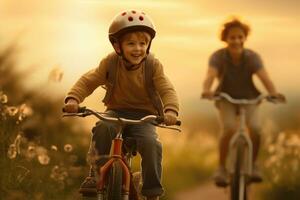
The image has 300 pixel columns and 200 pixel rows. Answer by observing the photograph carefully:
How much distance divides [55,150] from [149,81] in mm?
2193

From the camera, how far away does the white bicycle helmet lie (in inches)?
279

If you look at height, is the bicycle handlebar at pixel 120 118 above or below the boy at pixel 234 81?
below

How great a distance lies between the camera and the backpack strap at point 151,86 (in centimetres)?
729

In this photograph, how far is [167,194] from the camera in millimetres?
10172

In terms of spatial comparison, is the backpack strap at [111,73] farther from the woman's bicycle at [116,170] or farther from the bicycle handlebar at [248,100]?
the bicycle handlebar at [248,100]

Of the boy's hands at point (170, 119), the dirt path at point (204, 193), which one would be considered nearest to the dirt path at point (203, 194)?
the dirt path at point (204, 193)

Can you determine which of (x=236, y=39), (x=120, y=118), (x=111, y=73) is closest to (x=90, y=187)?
(x=120, y=118)

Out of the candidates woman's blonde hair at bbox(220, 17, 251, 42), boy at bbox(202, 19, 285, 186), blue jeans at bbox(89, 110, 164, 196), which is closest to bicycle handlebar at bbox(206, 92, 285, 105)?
boy at bbox(202, 19, 285, 186)

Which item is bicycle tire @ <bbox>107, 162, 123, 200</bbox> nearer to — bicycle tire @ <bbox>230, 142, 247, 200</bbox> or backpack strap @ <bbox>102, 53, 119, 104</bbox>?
backpack strap @ <bbox>102, 53, 119, 104</bbox>

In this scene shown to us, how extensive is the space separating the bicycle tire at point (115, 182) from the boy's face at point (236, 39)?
332cm

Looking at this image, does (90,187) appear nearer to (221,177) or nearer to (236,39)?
(221,177)

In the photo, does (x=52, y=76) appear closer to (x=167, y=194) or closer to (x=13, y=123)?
(x=13, y=123)

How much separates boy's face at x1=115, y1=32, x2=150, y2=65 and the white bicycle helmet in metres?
0.04

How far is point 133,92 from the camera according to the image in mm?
7316
